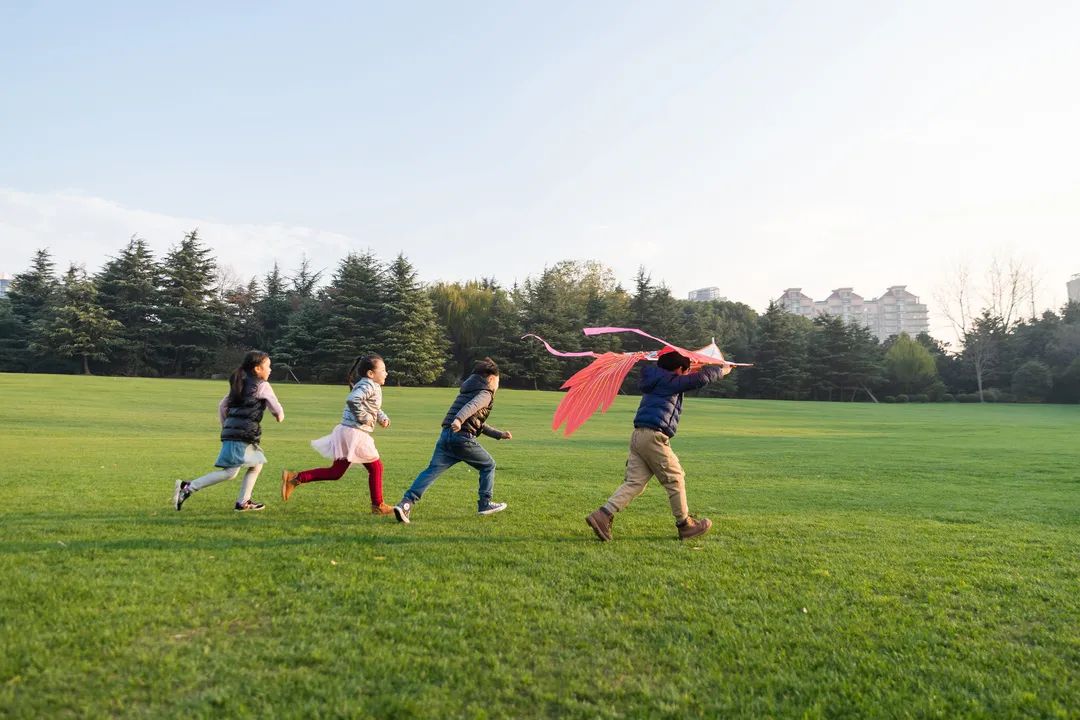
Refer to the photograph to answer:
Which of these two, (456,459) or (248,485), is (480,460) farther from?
(248,485)

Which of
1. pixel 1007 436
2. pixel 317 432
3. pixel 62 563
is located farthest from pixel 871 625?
pixel 1007 436

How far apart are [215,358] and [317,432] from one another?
42981 millimetres

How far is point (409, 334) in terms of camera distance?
5744cm

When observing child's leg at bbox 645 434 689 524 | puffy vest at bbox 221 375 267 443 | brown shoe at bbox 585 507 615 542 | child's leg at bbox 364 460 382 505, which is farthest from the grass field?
puffy vest at bbox 221 375 267 443

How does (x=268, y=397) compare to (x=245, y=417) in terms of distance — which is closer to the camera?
(x=245, y=417)

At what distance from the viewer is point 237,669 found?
3480mm

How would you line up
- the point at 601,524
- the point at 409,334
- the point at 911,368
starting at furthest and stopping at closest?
the point at 911,368, the point at 409,334, the point at 601,524

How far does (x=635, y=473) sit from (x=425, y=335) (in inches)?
2075

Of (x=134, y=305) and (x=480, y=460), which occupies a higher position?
(x=134, y=305)

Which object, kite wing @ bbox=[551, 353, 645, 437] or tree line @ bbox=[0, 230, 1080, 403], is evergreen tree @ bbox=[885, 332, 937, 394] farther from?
kite wing @ bbox=[551, 353, 645, 437]

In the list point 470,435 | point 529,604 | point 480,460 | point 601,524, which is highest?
point 470,435

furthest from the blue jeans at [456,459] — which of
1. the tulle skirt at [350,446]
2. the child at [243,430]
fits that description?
the child at [243,430]

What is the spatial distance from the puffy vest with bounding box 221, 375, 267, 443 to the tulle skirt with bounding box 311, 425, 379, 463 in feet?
2.29

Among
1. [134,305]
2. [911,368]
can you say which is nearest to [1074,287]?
[911,368]
